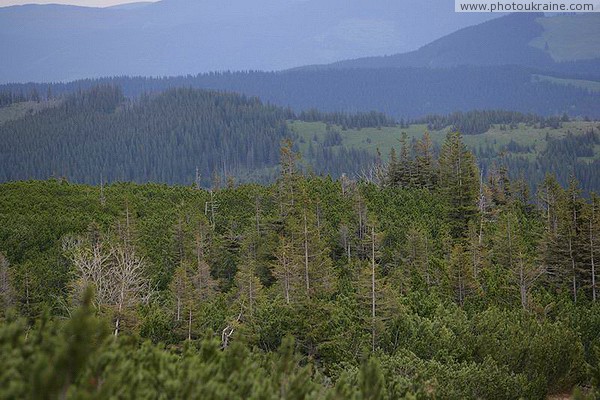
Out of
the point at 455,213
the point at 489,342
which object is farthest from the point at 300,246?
the point at 455,213

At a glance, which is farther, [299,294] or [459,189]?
[459,189]

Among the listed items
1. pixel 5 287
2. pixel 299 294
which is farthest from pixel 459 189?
pixel 5 287

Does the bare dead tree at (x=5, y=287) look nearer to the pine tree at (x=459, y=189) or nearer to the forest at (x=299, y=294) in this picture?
the forest at (x=299, y=294)

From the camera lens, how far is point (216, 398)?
28.0 ft

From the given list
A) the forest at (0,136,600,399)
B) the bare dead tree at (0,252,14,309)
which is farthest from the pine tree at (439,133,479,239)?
the bare dead tree at (0,252,14,309)

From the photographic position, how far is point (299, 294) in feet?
90.9

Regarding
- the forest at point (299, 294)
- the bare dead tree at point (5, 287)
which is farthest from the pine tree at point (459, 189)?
the bare dead tree at point (5, 287)

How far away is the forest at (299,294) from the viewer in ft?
30.2

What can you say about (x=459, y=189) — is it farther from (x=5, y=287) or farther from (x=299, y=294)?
(x=5, y=287)

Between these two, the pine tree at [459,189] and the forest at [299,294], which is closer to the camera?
the forest at [299,294]

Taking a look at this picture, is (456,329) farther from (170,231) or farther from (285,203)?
(170,231)

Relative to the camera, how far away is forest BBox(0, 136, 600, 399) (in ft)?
30.2

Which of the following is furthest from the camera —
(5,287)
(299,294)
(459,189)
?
(459,189)

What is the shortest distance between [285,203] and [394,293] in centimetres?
2139
